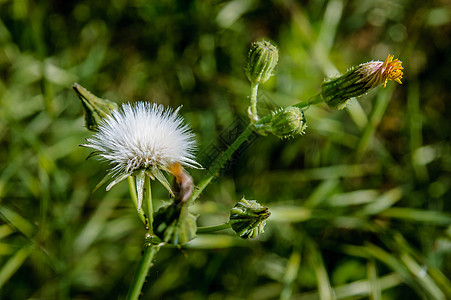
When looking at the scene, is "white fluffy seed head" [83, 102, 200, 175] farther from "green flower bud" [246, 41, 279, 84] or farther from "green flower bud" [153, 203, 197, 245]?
"green flower bud" [246, 41, 279, 84]

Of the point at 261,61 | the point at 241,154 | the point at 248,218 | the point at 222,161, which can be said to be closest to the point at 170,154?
the point at 222,161

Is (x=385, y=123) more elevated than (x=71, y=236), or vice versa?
(x=385, y=123)

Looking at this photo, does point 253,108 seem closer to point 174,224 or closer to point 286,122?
point 286,122

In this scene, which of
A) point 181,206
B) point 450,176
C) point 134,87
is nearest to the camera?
point 181,206

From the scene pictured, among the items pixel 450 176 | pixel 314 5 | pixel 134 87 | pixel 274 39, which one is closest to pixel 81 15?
pixel 134 87

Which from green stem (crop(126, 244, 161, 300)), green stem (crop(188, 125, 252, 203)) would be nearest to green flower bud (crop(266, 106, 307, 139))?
green stem (crop(188, 125, 252, 203))

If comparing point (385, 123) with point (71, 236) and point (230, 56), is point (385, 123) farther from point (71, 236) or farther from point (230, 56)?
point (71, 236)
